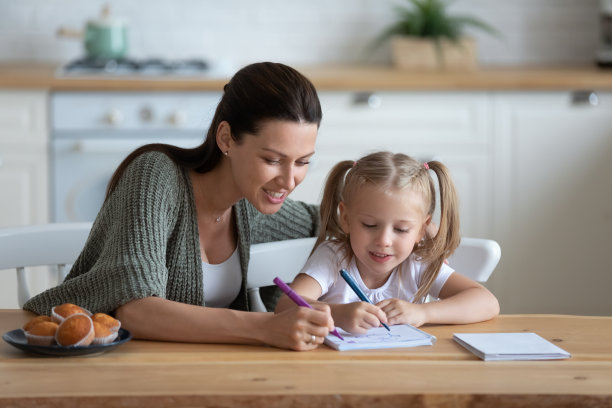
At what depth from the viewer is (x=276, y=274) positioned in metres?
1.88

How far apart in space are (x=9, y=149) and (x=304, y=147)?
1949 millimetres

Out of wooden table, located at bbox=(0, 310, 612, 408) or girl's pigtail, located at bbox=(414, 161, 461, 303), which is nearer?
wooden table, located at bbox=(0, 310, 612, 408)

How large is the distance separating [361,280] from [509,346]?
449mm

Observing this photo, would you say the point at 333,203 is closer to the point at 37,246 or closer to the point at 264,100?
the point at 264,100

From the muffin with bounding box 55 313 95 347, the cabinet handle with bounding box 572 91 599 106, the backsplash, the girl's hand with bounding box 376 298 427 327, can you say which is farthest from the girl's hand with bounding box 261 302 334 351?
the backsplash

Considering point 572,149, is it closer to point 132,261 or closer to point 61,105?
point 61,105

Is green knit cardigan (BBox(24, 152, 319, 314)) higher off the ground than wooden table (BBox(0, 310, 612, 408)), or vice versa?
green knit cardigan (BBox(24, 152, 319, 314))

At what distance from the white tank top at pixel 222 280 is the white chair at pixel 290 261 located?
1.2 inches

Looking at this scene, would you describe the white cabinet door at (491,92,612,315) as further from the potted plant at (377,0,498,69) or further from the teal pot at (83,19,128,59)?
the teal pot at (83,19,128,59)

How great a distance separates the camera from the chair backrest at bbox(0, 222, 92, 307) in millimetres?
1771

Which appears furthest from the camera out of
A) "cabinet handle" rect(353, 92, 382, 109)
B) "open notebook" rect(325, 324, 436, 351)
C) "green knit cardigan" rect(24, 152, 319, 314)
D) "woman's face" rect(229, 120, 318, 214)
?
"cabinet handle" rect(353, 92, 382, 109)

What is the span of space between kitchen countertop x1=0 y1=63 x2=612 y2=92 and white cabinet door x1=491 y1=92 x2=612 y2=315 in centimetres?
6

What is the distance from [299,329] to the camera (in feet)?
4.42

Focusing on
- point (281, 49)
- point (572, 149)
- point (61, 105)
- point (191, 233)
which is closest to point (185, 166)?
point (191, 233)
